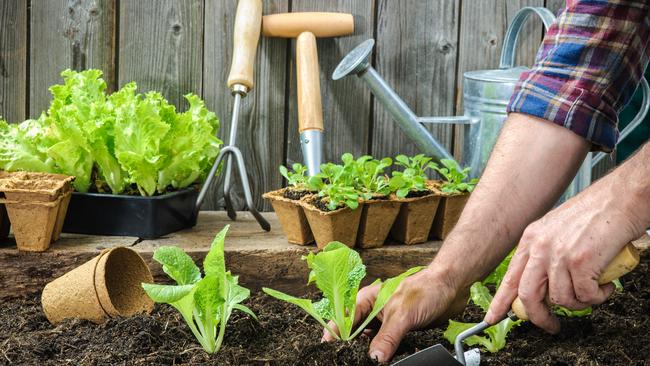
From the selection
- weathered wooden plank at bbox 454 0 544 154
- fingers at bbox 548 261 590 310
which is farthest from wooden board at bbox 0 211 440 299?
fingers at bbox 548 261 590 310

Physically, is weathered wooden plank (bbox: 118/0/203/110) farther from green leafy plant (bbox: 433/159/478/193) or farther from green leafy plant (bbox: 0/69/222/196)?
green leafy plant (bbox: 433/159/478/193)

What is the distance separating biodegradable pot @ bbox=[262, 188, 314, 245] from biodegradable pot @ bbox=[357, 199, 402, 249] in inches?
5.3

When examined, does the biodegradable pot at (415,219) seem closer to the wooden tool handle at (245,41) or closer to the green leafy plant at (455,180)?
the green leafy plant at (455,180)

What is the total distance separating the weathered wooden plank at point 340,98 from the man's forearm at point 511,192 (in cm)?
112

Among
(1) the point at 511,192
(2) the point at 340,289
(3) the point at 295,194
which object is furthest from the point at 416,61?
(2) the point at 340,289

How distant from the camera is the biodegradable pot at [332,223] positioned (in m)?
2.15

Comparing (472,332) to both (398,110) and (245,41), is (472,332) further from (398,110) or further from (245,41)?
(245,41)

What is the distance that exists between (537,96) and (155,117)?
0.96 meters

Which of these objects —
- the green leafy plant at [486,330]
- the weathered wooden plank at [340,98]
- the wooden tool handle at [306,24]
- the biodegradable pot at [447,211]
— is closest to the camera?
the green leafy plant at [486,330]

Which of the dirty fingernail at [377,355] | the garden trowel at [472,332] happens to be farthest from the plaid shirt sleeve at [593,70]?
the dirty fingernail at [377,355]

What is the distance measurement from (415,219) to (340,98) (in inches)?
26.1

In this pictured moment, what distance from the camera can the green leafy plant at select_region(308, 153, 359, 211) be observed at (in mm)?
2129

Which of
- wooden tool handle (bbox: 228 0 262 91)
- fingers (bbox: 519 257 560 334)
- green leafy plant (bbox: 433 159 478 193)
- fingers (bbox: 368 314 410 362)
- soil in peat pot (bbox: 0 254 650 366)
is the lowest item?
soil in peat pot (bbox: 0 254 650 366)

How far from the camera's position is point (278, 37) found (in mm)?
2738
